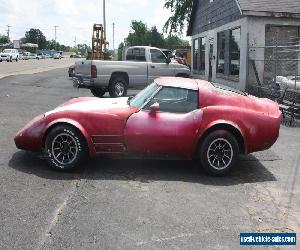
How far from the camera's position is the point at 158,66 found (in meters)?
16.6

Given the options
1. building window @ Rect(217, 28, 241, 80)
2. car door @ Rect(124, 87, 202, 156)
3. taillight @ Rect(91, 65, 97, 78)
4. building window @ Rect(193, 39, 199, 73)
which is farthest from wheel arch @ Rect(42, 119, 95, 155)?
building window @ Rect(193, 39, 199, 73)

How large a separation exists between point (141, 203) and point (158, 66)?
1210 centimetres

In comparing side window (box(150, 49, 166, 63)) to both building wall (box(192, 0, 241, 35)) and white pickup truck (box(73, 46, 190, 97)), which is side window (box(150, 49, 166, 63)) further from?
building wall (box(192, 0, 241, 35))

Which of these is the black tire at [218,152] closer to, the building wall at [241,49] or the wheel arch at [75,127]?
the wheel arch at [75,127]

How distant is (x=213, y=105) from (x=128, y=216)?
2442mm

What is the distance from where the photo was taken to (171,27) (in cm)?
4416

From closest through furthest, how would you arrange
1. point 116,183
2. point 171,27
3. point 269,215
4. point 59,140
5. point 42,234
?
point 42,234 → point 269,215 → point 116,183 → point 59,140 → point 171,27

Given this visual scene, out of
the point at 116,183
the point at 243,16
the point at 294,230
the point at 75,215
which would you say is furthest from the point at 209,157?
the point at 243,16

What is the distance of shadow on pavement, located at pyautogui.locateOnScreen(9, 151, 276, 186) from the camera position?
5.95 metres

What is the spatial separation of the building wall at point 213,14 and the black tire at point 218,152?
505 inches

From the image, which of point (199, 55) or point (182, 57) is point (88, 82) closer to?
point (199, 55)

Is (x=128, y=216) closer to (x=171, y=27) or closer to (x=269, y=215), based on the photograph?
(x=269, y=215)

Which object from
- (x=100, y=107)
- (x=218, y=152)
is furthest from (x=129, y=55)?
(x=218, y=152)

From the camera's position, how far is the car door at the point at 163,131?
6.06 m
